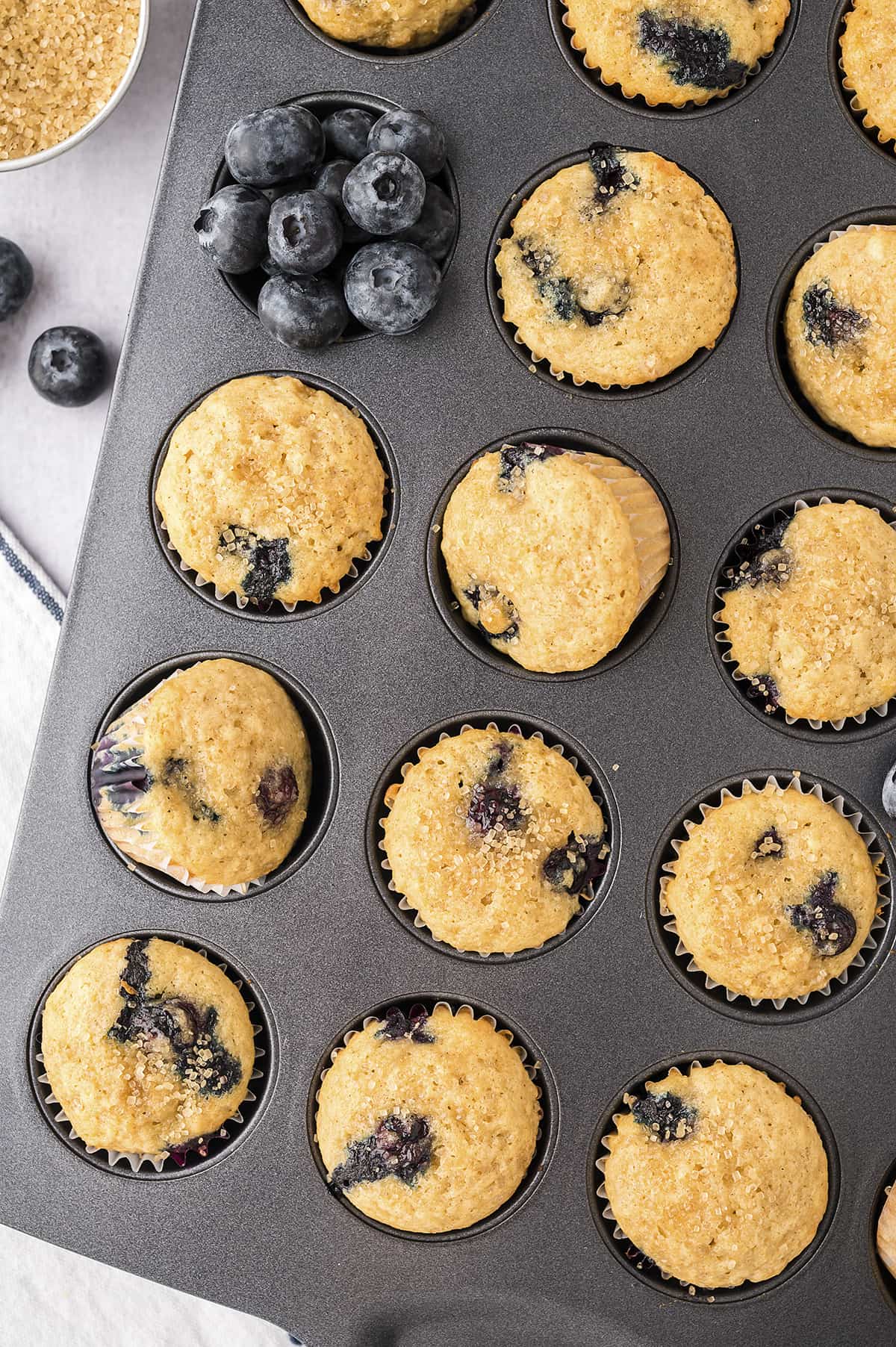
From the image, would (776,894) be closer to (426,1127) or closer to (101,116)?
(426,1127)

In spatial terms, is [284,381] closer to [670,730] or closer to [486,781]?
[486,781]

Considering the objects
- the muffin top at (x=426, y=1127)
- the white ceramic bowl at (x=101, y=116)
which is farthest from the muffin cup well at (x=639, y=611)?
the white ceramic bowl at (x=101, y=116)

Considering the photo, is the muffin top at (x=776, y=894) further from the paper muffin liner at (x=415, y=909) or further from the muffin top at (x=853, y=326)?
the muffin top at (x=853, y=326)

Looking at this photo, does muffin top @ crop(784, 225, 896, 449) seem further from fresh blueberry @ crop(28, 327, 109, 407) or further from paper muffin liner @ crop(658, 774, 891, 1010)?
fresh blueberry @ crop(28, 327, 109, 407)

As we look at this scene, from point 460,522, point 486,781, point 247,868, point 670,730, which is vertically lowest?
point 247,868

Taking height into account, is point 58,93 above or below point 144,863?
above

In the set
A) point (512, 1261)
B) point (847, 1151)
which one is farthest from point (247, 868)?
point (847, 1151)

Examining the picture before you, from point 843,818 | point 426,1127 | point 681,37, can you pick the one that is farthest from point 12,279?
point 843,818
